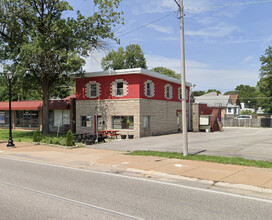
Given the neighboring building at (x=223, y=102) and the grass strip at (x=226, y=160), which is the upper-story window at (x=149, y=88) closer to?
the grass strip at (x=226, y=160)

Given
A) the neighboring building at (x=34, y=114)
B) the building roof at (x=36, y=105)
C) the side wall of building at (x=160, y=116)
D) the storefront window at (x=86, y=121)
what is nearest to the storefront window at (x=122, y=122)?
the side wall of building at (x=160, y=116)

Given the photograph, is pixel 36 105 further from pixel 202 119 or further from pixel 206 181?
pixel 206 181

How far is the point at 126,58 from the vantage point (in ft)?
206

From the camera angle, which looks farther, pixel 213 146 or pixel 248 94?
pixel 248 94

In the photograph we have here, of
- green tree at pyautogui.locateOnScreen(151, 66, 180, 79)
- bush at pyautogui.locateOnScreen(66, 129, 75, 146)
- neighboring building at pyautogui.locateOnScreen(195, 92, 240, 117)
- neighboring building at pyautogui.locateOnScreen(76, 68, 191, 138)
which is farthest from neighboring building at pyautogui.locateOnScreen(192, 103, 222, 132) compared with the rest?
green tree at pyautogui.locateOnScreen(151, 66, 180, 79)

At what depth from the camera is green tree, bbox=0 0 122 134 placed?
2342 cm

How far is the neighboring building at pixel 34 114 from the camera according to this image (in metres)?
32.8

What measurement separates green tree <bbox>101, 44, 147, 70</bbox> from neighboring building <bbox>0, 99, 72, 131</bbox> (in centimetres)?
2839

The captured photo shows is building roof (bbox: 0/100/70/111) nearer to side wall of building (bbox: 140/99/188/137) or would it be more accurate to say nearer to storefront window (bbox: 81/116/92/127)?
storefront window (bbox: 81/116/92/127)

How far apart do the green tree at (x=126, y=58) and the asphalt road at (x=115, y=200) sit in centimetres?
5413

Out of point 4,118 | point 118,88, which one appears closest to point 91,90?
point 118,88

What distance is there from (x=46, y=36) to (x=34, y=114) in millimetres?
15183

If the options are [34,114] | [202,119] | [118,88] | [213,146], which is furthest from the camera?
[34,114]

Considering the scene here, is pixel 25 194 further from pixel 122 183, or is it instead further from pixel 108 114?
pixel 108 114
